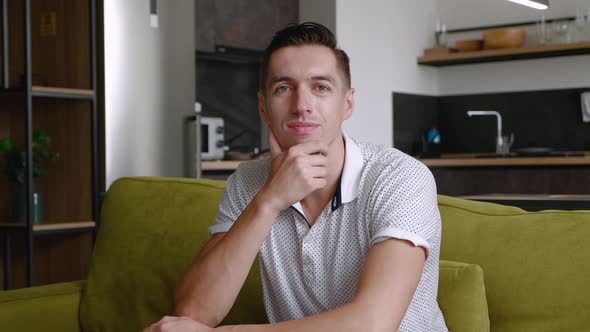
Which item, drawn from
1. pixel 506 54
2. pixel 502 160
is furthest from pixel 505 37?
pixel 502 160

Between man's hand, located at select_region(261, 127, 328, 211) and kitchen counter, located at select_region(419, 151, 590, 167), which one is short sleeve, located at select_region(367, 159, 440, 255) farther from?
kitchen counter, located at select_region(419, 151, 590, 167)

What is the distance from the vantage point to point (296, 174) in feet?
5.76

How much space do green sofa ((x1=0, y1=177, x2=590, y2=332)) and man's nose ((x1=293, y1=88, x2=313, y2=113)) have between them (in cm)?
45

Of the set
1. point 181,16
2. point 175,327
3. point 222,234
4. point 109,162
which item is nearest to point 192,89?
point 181,16

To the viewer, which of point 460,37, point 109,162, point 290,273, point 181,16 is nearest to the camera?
point 290,273

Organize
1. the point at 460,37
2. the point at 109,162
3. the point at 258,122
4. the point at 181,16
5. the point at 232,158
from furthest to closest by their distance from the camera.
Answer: the point at 460,37, the point at 258,122, the point at 232,158, the point at 181,16, the point at 109,162

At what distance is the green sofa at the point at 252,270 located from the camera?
5.92 feet

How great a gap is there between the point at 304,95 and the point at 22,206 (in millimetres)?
2795

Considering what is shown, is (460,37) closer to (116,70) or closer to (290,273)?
(116,70)

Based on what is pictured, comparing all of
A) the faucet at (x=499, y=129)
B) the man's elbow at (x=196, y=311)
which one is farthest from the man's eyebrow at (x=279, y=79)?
the faucet at (x=499, y=129)

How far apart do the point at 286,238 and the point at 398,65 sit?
5.02m

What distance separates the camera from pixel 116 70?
4484 mm

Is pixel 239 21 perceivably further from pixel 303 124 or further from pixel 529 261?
pixel 529 261

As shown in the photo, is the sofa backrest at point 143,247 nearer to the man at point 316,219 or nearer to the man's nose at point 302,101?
the man at point 316,219
